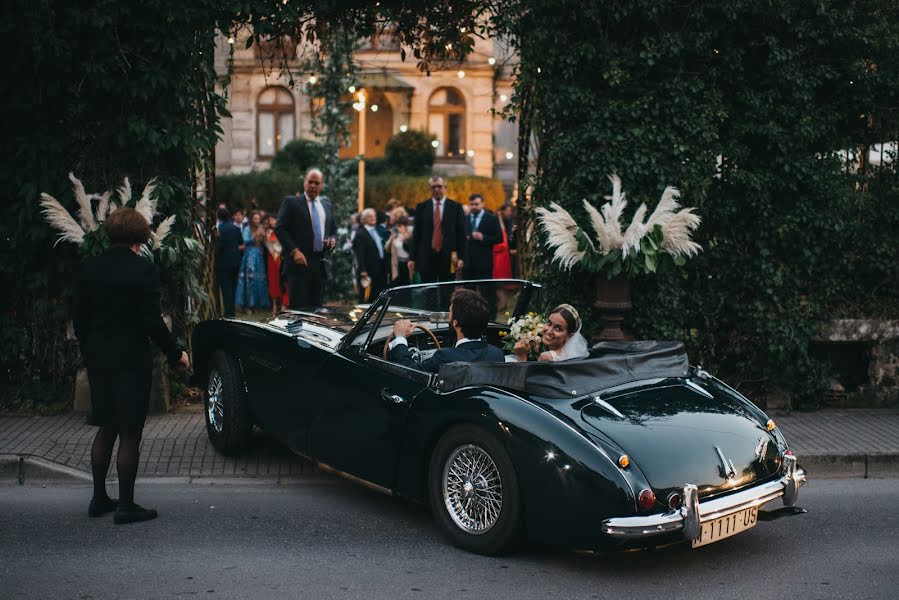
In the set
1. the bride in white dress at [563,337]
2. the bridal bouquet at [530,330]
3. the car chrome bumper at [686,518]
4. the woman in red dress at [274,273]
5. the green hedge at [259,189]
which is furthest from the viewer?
the green hedge at [259,189]

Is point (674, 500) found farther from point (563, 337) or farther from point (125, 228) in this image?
point (125, 228)

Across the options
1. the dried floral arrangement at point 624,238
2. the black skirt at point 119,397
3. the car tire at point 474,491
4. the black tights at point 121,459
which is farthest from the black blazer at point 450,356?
the dried floral arrangement at point 624,238

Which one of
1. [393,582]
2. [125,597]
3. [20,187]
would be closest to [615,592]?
[393,582]

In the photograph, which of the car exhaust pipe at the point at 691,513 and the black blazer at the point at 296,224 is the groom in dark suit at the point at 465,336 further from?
the black blazer at the point at 296,224

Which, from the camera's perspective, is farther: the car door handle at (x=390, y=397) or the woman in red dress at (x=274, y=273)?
the woman in red dress at (x=274, y=273)

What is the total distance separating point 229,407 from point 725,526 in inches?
149

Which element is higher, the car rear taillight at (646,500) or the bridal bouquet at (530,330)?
the bridal bouquet at (530,330)

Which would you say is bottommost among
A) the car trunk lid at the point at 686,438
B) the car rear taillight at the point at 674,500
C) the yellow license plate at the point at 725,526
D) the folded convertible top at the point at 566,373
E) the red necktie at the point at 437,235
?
the yellow license plate at the point at 725,526

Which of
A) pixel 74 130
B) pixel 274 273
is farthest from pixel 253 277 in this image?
pixel 74 130

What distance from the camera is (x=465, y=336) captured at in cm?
641

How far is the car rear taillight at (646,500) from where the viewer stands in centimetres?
494

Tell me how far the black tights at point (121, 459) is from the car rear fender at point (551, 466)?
1.96 meters

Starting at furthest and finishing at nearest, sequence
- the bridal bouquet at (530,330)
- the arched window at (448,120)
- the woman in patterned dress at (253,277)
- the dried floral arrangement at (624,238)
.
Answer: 1. the arched window at (448,120)
2. the woman in patterned dress at (253,277)
3. the dried floral arrangement at (624,238)
4. the bridal bouquet at (530,330)

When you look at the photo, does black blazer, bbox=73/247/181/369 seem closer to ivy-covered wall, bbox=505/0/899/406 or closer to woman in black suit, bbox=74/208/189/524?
woman in black suit, bbox=74/208/189/524
